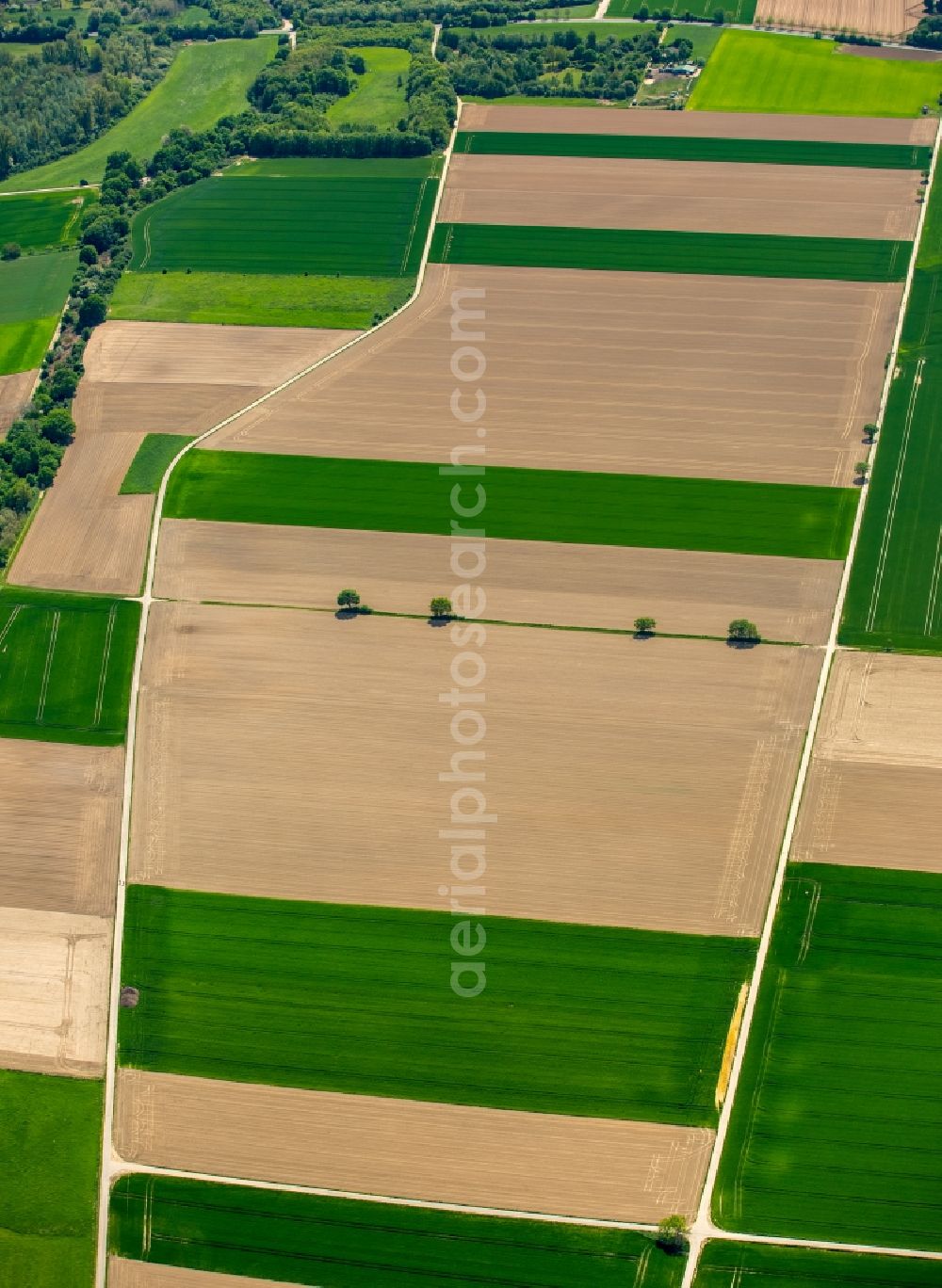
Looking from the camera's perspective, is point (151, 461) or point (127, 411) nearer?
point (151, 461)

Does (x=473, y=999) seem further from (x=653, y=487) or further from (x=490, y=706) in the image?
(x=653, y=487)

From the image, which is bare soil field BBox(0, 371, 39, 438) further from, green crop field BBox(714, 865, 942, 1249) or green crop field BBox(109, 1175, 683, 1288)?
green crop field BBox(714, 865, 942, 1249)

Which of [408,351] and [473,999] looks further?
[408,351]

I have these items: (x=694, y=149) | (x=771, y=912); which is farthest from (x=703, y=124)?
(x=771, y=912)

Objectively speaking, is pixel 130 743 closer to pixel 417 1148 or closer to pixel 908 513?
pixel 417 1148

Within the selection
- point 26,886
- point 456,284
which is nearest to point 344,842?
point 26,886
